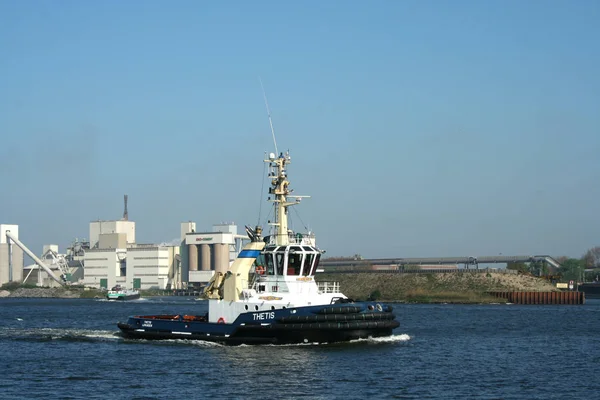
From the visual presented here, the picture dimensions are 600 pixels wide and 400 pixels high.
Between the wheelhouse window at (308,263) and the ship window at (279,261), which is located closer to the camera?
the ship window at (279,261)

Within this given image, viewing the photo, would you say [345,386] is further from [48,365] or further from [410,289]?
[410,289]

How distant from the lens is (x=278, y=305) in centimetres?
4528

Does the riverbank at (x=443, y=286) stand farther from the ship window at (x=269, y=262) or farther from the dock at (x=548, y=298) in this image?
the ship window at (x=269, y=262)

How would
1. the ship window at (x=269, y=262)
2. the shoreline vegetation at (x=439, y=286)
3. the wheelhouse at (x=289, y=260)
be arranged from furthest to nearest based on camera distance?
the shoreline vegetation at (x=439, y=286) → the ship window at (x=269, y=262) → the wheelhouse at (x=289, y=260)

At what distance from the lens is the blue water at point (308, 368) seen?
107 feet

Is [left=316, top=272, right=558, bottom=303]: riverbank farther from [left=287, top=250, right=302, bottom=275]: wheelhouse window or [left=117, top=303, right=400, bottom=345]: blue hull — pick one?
[left=117, top=303, right=400, bottom=345]: blue hull

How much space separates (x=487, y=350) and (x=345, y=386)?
50.4ft

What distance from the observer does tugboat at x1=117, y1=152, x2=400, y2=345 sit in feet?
143

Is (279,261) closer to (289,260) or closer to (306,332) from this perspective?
(289,260)

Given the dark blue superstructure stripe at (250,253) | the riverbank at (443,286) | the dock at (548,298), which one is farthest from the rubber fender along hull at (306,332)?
the dock at (548,298)

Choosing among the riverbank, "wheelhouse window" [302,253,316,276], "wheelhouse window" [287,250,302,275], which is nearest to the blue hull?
"wheelhouse window" [287,250,302,275]

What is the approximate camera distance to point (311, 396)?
31422mm

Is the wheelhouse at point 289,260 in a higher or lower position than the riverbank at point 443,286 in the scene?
higher

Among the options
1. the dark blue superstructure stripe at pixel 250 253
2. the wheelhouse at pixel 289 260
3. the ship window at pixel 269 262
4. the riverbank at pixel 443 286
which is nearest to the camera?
the wheelhouse at pixel 289 260
